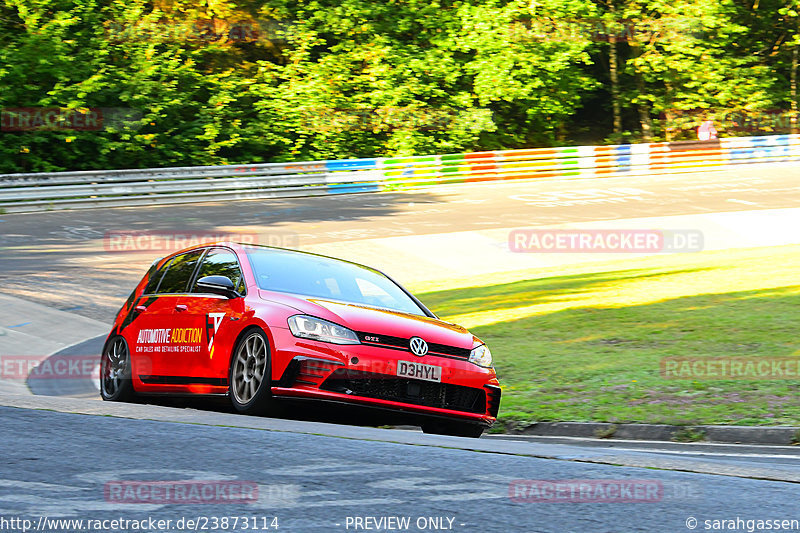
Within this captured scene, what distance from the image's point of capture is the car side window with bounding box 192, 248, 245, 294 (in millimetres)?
8586

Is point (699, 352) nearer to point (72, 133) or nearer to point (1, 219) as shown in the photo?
point (1, 219)

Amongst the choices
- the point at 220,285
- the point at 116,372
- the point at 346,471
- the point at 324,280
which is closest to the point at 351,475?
the point at 346,471

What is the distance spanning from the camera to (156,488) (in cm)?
488

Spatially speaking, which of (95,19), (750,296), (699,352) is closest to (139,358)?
(699,352)

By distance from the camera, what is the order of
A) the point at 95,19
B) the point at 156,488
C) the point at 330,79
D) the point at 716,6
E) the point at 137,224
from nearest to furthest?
1. the point at 156,488
2. the point at 137,224
3. the point at 95,19
4. the point at 330,79
5. the point at 716,6

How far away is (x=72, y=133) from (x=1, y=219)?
708cm

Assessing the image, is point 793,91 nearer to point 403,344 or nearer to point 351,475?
point 403,344

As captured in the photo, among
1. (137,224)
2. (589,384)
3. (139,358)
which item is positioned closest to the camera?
(139,358)

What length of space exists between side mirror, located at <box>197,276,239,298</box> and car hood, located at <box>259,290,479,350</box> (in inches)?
11.1

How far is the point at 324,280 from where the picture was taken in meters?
8.76
